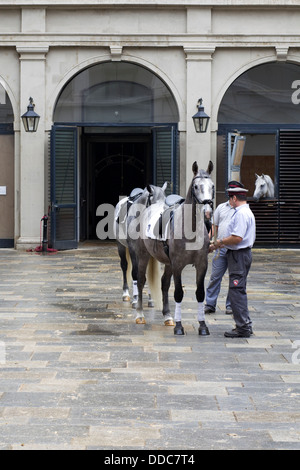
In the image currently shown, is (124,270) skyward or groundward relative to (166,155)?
groundward

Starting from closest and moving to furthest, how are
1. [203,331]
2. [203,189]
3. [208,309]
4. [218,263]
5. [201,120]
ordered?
[203,189] → [203,331] → [218,263] → [208,309] → [201,120]

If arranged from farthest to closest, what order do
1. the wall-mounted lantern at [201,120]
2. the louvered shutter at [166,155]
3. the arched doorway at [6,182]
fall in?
the arched doorway at [6,182] → the louvered shutter at [166,155] → the wall-mounted lantern at [201,120]

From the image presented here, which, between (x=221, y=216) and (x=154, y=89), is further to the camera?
(x=154, y=89)

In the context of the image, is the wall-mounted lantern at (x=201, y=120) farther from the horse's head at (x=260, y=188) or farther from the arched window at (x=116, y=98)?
the horse's head at (x=260, y=188)

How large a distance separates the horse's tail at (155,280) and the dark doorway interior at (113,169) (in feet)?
39.4

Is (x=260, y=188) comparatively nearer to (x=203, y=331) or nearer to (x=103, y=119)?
(x=103, y=119)

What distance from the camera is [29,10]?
63.2 feet

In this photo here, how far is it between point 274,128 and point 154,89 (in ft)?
9.77

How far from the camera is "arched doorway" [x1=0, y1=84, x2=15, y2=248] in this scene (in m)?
19.9

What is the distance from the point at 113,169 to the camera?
75.1ft

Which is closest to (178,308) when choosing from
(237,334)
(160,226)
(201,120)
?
(237,334)

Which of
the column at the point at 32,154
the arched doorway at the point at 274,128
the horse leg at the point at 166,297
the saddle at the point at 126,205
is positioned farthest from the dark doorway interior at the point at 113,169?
the horse leg at the point at 166,297

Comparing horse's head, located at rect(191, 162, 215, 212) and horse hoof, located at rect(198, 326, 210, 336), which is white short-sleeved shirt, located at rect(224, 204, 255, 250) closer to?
horse's head, located at rect(191, 162, 215, 212)

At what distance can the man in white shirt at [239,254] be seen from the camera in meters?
9.13
